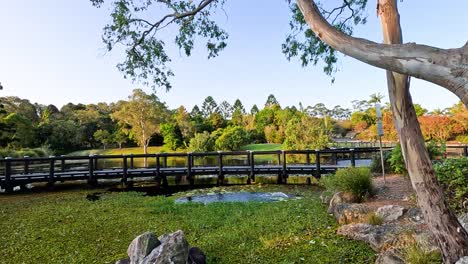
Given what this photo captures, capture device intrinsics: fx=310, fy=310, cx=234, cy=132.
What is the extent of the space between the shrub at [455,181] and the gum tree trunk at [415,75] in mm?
2351

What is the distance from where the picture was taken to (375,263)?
3.39 m

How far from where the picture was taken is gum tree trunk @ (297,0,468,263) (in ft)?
6.98

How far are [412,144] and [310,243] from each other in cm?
216

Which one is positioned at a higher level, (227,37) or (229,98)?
(229,98)

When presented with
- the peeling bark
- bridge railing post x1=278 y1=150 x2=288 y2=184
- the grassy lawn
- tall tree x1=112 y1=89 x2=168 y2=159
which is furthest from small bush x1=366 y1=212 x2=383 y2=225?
tall tree x1=112 y1=89 x2=168 y2=159

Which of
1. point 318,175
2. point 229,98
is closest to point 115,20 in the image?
point 318,175

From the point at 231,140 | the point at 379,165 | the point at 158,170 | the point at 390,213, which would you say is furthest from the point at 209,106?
the point at 390,213

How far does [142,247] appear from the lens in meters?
3.70

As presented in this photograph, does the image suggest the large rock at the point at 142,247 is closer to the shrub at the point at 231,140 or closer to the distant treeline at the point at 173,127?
the distant treeline at the point at 173,127

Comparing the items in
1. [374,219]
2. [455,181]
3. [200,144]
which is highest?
[200,144]

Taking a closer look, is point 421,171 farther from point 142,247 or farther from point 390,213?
point 142,247

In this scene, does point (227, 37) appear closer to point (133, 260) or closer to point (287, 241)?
point (287, 241)

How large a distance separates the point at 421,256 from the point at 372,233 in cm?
118

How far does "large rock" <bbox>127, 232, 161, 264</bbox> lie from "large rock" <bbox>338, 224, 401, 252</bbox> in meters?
2.69
